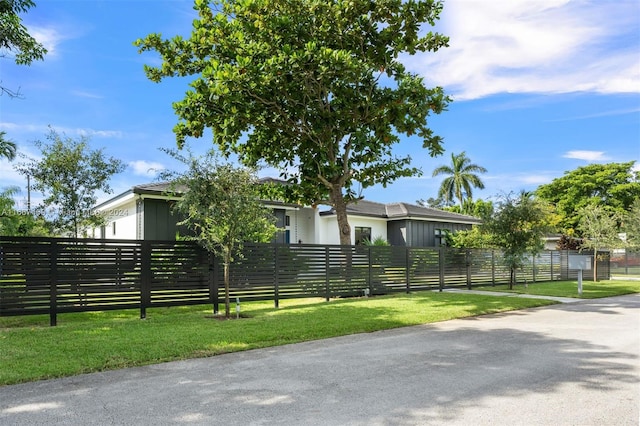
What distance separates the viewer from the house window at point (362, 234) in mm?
26222

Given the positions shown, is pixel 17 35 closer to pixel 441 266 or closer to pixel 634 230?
pixel 441 266

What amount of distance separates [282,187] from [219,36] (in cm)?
577

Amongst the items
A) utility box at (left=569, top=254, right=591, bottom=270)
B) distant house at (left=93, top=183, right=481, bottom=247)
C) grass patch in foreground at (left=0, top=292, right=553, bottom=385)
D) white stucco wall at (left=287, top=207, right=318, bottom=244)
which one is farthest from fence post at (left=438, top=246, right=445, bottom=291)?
white stucco wall at (left=287, top=207, right=318, bottom=244)

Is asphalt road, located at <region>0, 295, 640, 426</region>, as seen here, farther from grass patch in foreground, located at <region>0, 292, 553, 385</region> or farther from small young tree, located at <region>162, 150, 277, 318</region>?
small young tree, located at <region>162, 150, 277, 318</region>

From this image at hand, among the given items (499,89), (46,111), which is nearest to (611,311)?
(499,89)

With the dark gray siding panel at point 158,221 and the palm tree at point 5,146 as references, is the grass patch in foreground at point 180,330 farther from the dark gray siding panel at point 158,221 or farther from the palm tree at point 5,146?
the dark gray siding panel at point 158,221

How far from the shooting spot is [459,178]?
52375mm

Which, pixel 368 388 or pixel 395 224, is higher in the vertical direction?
pixel 395 224

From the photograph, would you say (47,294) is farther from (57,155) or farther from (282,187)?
(282,187)

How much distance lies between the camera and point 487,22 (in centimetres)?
1155

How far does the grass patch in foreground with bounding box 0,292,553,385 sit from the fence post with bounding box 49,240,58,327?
0.27 metres

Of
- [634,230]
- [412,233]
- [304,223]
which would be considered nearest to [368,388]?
[304,223]

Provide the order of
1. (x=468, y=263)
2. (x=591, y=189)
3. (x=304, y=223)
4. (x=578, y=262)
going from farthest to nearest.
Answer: (x=591, y=189), (x=304, y=223), (x=468, y=263), (x=578, y=262)

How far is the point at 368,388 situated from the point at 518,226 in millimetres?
14209
